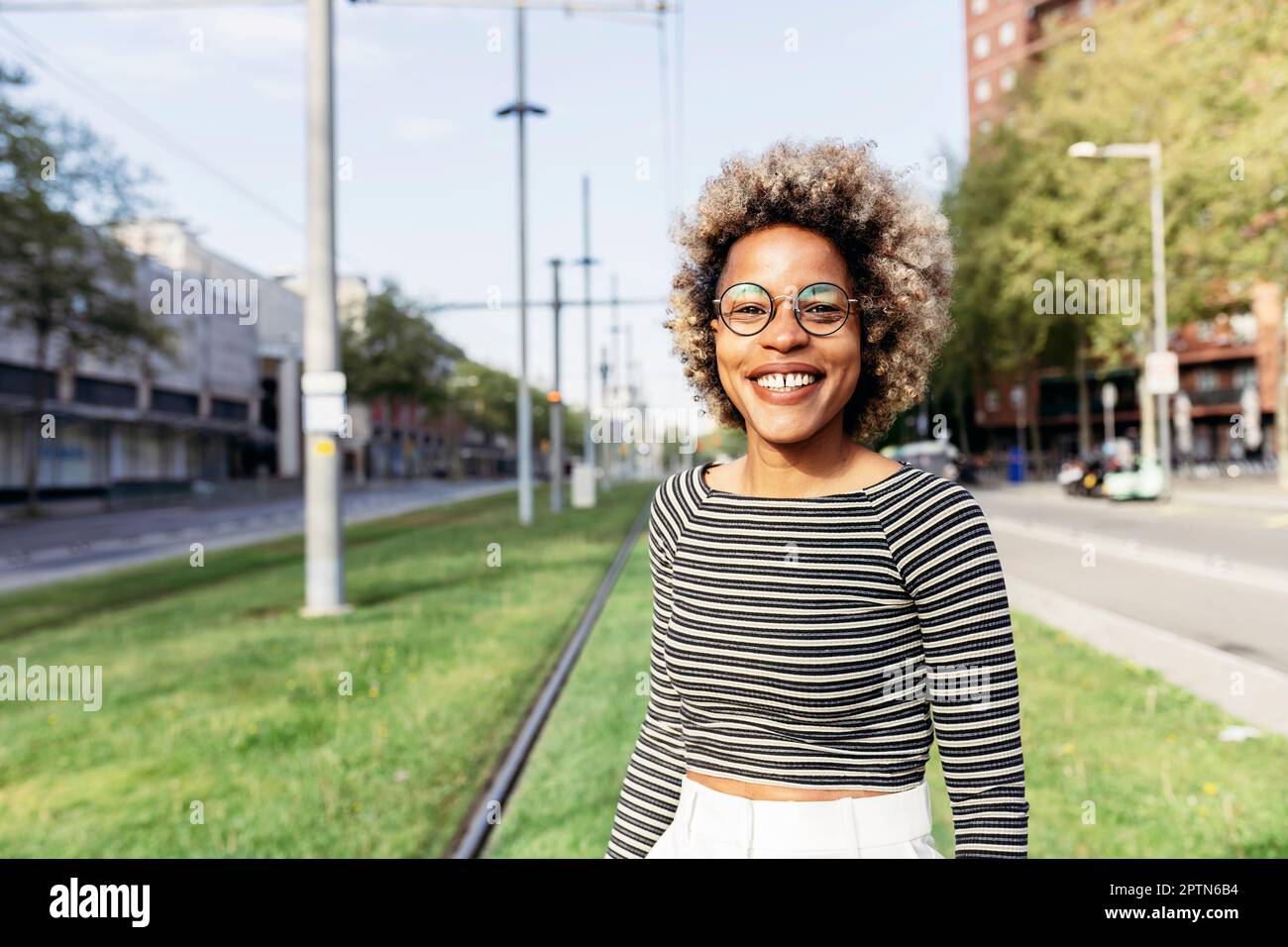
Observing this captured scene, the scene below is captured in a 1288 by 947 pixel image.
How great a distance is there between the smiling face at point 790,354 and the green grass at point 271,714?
3.16 m

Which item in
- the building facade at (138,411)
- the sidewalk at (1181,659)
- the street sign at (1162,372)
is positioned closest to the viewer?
the sidewalk at (1181,659)

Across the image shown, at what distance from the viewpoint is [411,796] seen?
4496mm

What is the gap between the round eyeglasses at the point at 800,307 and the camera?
1176 millimetres

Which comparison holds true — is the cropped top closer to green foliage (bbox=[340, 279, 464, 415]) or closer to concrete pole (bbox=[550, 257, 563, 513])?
concrete pole (bbox=[550, 257, 563, 513])

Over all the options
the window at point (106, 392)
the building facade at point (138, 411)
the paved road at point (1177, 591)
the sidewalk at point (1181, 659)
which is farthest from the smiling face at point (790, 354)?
the window at point (106, 392)

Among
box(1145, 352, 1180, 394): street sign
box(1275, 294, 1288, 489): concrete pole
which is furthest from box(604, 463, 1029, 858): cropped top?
box(1275, 294, 1288, 489): concrete pole

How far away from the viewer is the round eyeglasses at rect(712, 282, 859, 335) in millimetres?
1176

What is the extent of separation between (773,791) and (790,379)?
0.51 m

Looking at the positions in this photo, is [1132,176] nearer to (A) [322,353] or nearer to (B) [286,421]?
(A) [322,353]

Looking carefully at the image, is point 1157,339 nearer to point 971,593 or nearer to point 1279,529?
point 1279,529

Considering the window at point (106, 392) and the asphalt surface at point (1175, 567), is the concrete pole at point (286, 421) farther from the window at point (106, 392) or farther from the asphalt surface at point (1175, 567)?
the asphalt surface at point (1175, 567)
